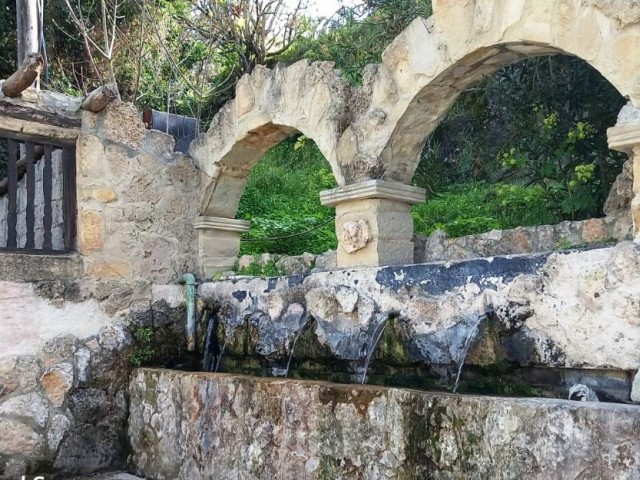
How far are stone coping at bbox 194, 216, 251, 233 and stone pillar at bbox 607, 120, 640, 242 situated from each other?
9.20ft

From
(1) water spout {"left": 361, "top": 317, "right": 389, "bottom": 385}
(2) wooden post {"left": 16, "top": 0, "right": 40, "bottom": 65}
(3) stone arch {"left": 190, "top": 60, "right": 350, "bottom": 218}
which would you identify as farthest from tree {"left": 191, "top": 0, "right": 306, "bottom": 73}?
(1) water spout {"left": 361, "top": 317, "right": 389, "bottom": 385}

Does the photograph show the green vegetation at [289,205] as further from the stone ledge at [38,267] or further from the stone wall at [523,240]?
the stone wall at [523,240]

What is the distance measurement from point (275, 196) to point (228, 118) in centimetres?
401

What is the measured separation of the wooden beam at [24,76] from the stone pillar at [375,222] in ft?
5.73

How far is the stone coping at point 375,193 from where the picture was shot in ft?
11.4

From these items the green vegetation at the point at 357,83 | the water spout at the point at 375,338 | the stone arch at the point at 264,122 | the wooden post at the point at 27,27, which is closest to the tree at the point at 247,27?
the green vegetation at the point at 357,83

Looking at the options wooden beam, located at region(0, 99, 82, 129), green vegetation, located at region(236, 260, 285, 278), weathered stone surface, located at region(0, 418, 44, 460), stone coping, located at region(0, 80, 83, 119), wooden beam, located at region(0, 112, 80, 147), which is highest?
stone coping, located at region(0, 80, 83, 119)

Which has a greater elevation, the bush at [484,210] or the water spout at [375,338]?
the bush at [484,210]

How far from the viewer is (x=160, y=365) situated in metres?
4.24

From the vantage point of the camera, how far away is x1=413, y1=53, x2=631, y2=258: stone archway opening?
4.60 meters

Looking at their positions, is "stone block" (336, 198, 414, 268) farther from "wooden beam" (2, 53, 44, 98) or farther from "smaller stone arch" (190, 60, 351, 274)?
"wooden beam" (2, 53, 44, 98)

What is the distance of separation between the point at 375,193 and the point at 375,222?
0.51ft

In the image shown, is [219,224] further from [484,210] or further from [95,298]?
[484,210]

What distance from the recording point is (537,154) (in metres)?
5.28
